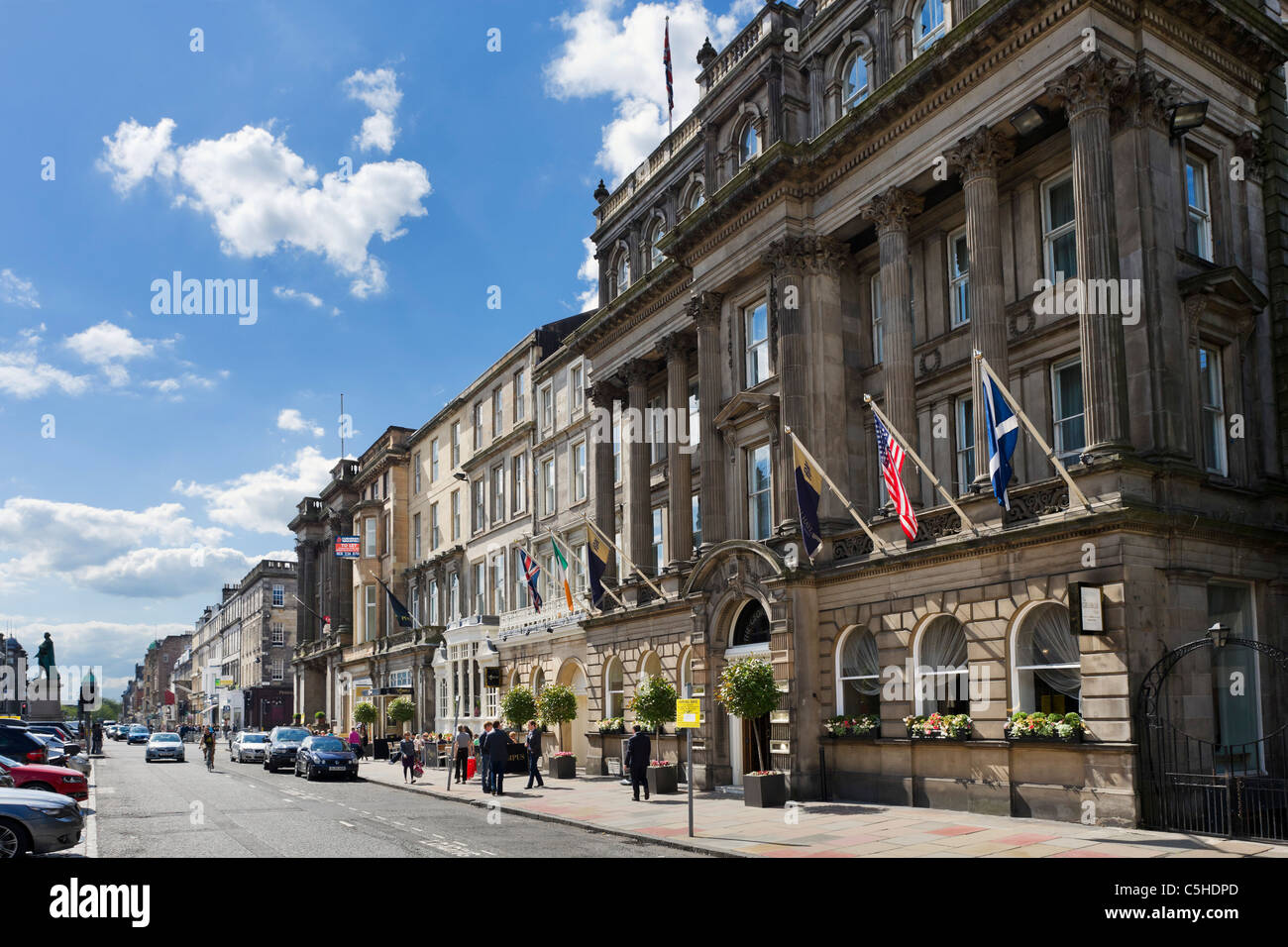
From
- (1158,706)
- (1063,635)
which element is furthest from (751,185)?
(1158,706)

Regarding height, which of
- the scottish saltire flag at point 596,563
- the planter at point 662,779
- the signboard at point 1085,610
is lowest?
the planter at point 662,779

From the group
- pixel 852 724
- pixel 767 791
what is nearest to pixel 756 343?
pixel 852 724

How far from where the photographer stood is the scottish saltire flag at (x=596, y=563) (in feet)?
117

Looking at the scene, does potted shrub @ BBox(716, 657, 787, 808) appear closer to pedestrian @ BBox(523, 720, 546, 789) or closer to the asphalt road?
the asphalt road

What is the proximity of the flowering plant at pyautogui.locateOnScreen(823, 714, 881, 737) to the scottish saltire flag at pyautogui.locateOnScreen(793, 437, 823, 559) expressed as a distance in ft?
12.8

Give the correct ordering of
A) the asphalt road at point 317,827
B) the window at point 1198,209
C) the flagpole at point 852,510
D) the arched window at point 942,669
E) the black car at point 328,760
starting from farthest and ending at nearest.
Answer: the black car at point 328,760
the flagpole at point 852,510
the arched window at point 942,669
the window at point 1198,209
the asphalt road at point 317,827

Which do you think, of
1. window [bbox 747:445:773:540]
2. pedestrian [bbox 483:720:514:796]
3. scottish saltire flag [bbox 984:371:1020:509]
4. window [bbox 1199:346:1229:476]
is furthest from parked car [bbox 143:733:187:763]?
window [bbox 1199:346:1229:476]

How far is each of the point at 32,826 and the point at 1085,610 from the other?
53.8 ft

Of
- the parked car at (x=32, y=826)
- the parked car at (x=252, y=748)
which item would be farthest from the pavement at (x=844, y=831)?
the parked car at (x=252, y=748)

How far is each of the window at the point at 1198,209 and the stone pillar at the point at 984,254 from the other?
12.0 feet

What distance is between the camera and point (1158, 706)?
63.3 ft

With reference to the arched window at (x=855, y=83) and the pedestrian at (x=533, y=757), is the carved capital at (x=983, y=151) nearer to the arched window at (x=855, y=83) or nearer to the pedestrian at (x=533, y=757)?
the arched window at (x=855, y=83)
